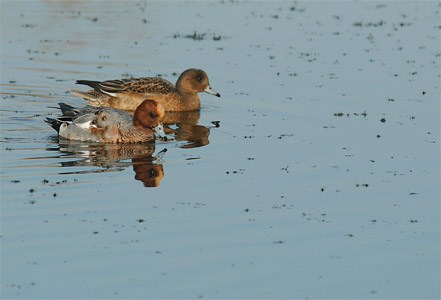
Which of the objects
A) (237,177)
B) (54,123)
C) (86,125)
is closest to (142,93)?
(54,123)

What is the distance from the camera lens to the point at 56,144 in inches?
568

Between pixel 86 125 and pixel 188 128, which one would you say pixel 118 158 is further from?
pixel 188 128

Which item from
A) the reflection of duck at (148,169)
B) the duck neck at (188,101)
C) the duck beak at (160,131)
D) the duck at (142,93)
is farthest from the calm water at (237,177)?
the duck at (142,93)

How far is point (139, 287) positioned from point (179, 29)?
19111 mm

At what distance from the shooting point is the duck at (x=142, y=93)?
1767 centimetres

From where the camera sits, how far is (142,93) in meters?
17.7

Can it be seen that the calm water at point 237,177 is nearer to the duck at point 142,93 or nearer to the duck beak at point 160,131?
the duck beak at point 160,131

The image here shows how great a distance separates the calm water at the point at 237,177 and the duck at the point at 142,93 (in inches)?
18.0

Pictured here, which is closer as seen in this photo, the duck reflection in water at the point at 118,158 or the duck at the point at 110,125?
the duck reflection in water at the point at 118,158

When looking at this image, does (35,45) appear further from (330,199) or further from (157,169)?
(330,199)

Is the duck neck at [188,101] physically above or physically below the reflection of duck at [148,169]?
above

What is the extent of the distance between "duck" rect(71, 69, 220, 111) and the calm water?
457 mm

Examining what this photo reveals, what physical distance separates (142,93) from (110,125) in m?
3.22

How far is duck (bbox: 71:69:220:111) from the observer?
17.7 metres
